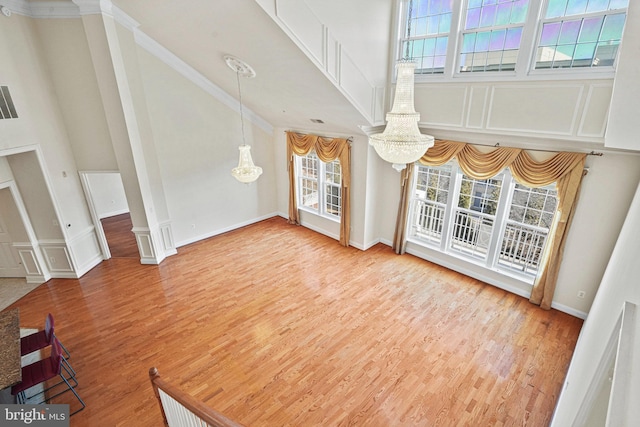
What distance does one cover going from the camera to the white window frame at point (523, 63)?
12.4ft

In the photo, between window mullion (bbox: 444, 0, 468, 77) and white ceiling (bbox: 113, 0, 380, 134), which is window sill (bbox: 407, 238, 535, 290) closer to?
white ceiling (bbox: 113, 0, 380, 134)

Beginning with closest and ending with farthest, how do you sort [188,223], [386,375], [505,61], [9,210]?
1. [386,375]
2. [505,61]
3. [9,210]
4. [188,223]

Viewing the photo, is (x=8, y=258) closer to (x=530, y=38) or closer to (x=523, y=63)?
(x=523, y=63)

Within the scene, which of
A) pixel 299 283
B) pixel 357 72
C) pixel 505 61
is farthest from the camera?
pixel 299 283

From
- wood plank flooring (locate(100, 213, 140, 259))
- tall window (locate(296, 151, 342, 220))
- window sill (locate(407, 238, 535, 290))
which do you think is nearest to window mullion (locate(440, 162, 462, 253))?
window sill (locate(407, 238, 535, 290))

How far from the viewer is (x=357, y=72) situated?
484 cm

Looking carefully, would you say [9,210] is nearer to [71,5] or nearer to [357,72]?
[71,5]

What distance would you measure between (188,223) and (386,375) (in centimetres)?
540

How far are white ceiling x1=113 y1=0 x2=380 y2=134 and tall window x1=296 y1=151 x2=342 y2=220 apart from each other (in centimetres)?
110

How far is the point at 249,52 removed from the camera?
4473mm

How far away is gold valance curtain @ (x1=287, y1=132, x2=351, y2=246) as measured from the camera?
659 cm

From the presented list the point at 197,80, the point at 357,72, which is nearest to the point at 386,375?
the point at 357,72

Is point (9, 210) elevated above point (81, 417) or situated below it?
above

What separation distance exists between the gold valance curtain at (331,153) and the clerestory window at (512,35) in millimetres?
2132
